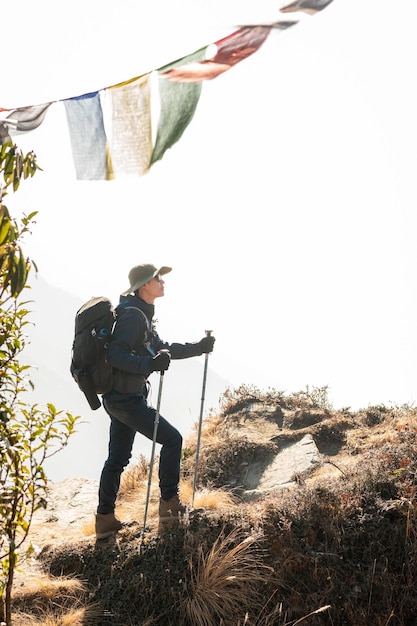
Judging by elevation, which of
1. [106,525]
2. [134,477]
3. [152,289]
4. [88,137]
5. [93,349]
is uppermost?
[88,137]

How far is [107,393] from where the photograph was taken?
6.43 meters

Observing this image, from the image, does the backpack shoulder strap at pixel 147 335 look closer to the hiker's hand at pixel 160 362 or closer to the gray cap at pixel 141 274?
the gray cap at pixel 141 274

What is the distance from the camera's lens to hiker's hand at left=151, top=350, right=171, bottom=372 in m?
6.16

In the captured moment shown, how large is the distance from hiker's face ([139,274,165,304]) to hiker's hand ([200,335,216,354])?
0.82 metres

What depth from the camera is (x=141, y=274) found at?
266 inches

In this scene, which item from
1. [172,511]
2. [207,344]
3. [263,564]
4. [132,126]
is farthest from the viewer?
[207,344]

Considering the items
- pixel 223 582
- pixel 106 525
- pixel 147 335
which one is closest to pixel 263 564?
pixel 223 582

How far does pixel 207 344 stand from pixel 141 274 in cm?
120

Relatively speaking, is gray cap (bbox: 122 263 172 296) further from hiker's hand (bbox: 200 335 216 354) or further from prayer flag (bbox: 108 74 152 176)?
prayer flag (bbox: 108 74 152 176)

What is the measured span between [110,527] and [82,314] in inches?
102

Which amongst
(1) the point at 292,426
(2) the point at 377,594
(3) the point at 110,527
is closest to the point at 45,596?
(3) the point at 110,527

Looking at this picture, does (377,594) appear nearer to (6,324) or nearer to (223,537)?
(223,537)

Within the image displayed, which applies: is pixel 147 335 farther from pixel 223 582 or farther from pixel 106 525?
pixel 223 582

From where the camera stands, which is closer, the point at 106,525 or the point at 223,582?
the point at 223,582
